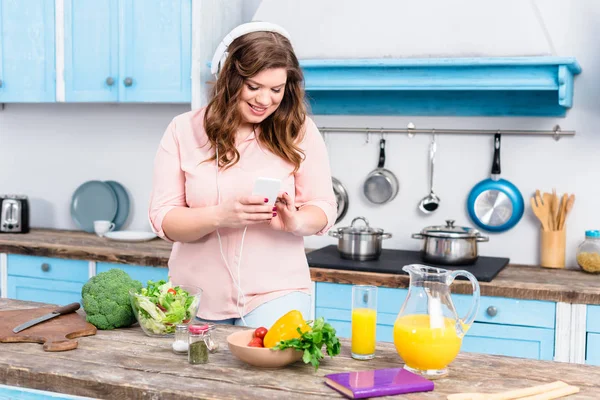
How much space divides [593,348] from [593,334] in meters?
0.06

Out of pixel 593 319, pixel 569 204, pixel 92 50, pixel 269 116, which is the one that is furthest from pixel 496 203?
pixel 92 50

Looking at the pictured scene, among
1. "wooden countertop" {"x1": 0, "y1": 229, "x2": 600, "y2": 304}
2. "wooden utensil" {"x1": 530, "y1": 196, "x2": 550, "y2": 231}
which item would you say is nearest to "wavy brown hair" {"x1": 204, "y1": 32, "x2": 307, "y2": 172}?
"wooden countertop" {"x1": 0, "y1": 229, "x2": 600, "y2": 304}

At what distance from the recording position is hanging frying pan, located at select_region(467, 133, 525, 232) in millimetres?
3336

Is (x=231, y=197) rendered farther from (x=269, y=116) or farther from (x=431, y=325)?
(x=431, y=325)

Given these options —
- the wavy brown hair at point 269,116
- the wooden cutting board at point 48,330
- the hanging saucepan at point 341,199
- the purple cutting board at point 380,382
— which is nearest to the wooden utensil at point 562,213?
the hanging saucepan at point 341,199

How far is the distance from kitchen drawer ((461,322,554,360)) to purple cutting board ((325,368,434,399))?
1.37 meters

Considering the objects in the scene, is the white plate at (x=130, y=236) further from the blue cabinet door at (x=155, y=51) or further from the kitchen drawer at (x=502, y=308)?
the kitchen drawer at (x=502, y=308)

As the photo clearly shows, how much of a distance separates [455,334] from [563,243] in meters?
1.90

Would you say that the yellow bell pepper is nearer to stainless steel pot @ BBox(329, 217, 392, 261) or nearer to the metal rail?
stainless steel pot @ BBox(329, 217, 392, 261)

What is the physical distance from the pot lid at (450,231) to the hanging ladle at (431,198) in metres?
0.27

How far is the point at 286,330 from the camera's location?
5.11 ft

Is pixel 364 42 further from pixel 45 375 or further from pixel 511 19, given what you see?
pixel 45 375

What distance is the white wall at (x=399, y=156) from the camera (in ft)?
10.7

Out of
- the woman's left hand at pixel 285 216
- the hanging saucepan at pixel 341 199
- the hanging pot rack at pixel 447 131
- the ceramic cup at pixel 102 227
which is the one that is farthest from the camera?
the ceramic cup at pixel 102 227
